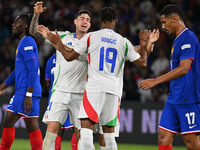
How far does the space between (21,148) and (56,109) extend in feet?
12.4

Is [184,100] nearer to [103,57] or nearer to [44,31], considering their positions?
[103,57]

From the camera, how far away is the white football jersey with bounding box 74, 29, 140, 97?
564cm

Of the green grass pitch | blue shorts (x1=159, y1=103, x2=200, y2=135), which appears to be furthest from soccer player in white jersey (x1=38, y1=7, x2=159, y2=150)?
the green grass pitch

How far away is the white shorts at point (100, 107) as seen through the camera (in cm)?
557

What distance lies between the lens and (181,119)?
552 cm

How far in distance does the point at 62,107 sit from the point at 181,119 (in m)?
1.80

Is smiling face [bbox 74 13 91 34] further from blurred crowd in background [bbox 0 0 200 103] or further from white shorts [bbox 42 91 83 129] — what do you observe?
blurred crowd in background [bbox 0 0 200 103]

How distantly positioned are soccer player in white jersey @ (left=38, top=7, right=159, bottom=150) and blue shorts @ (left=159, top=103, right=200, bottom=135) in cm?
69

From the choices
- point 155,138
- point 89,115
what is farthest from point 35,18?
point 155,138

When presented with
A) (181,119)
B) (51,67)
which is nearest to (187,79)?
(181,119)

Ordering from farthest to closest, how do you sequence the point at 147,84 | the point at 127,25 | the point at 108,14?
the point at 127,25 < the point at 108,14 < the point at 147,84

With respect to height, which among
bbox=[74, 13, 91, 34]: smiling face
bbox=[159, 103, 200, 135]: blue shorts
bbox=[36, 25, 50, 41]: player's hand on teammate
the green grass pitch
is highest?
bbox=[74, 13, 91, 34]: smiling face

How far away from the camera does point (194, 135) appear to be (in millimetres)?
5477

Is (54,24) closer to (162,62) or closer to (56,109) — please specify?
(162,62)
